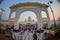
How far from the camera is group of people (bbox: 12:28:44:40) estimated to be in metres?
3.63

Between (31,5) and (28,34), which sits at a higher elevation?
(31,5)

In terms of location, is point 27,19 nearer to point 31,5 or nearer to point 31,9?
point 31,9

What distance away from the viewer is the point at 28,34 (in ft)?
12.0

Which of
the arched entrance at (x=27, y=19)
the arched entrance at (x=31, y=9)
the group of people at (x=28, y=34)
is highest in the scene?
the arched entrance at (x=31, y=9)

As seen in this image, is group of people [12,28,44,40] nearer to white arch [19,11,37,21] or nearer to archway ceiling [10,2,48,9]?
white arch [19,11,37,21]

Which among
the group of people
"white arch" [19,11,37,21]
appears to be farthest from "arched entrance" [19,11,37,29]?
the group of people

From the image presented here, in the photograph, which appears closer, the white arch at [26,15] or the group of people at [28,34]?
the group of people at [28,34]

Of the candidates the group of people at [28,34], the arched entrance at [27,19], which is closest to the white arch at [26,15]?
the arched entrance at [27,19]

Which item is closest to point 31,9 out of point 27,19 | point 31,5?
point 31,5

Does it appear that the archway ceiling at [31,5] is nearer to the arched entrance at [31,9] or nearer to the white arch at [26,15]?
the arched entrance at [31,9]

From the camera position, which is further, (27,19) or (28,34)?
(27,19)

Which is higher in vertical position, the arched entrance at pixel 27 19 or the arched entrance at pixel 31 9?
the arched entrance at pixel 31 9

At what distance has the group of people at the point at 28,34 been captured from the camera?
3.63 metres

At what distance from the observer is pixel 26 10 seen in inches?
148
